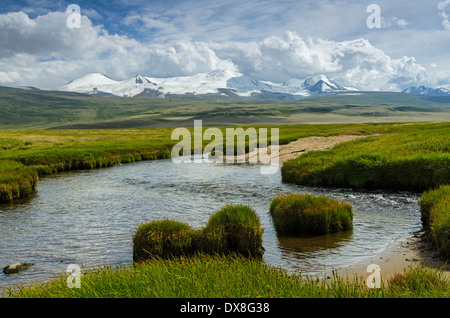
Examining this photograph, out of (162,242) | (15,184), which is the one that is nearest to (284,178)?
(162,242)

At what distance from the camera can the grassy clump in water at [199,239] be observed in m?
14.0

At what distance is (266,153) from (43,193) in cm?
3356

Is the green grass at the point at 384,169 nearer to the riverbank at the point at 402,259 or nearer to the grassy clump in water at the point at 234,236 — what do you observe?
the riverbank at the point at 402,259

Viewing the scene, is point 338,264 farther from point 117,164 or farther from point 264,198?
point 117,164

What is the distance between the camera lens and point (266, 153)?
2222 inches

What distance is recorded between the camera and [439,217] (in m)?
13.5

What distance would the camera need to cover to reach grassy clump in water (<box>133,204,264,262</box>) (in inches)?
552

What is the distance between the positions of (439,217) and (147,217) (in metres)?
14.1

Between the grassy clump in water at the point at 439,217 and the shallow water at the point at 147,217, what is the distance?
116 cm

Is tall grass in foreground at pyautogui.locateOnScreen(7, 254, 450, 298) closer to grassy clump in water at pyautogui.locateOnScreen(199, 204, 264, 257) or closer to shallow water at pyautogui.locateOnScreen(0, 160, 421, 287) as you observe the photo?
shallow water at pyautogui.locateOnScreen(0, 160, 421, 287)

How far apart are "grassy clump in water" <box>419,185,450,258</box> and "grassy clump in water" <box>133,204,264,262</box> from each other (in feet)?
19.7

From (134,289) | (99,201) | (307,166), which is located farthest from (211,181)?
(134,289)

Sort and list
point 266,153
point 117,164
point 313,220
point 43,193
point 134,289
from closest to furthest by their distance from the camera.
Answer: point 134,289 < point 313,220 < point 43,193 < point 117,164 < point 266,153

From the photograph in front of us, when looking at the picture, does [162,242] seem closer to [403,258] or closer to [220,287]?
[220,287]
